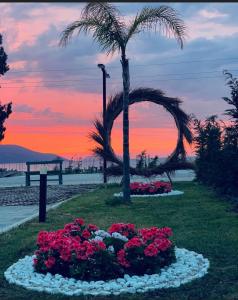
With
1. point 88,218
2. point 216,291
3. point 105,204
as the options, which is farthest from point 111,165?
point 216,291

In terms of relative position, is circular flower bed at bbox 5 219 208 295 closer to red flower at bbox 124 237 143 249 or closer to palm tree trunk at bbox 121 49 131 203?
red flower at bbox 124 237 143 249

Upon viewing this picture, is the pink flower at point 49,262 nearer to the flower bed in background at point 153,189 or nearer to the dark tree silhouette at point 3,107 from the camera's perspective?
the flower bed in background at point 153,189

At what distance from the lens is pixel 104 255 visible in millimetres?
5812

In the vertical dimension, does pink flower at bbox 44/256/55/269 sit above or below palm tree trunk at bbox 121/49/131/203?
below

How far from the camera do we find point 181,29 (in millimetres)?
13867

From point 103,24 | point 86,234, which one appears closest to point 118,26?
point 103,24

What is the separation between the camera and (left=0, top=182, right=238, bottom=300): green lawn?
5427mm

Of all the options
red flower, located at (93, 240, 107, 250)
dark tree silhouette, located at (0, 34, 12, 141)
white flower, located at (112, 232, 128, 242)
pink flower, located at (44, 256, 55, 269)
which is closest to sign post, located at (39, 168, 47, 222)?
white flower, located at (112, 232, 128, 242)

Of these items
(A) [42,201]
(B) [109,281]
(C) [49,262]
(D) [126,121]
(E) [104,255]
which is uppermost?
(D) [126,121]

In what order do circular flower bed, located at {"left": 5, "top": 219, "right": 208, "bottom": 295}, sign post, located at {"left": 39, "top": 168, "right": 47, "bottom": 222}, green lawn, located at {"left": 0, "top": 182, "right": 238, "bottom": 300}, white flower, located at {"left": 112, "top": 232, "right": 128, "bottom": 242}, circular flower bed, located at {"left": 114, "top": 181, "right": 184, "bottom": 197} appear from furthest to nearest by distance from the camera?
circular flower bed, located at {"left": 114, "top": 181, "right": 184, "bottom": 197} → sign post, located at {"left": 39, "top": 168, "right": 47, "bottom": 222} → white flower, located at {"left": 112, "top": 232, "right": 128, "bottom": 242} → circular flower bed, located at {"left": 5, "top": 219, "right": 208, "bottom": 295} → green lawn, located at {"left": 0, "top": 182, "right": 238, "bottom": 300}

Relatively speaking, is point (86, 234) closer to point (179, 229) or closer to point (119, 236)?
point (119, 236)

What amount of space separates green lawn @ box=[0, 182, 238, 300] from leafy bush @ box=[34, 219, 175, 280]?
50 cm

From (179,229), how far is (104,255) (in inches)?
134

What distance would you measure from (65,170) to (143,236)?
90.1 feet
